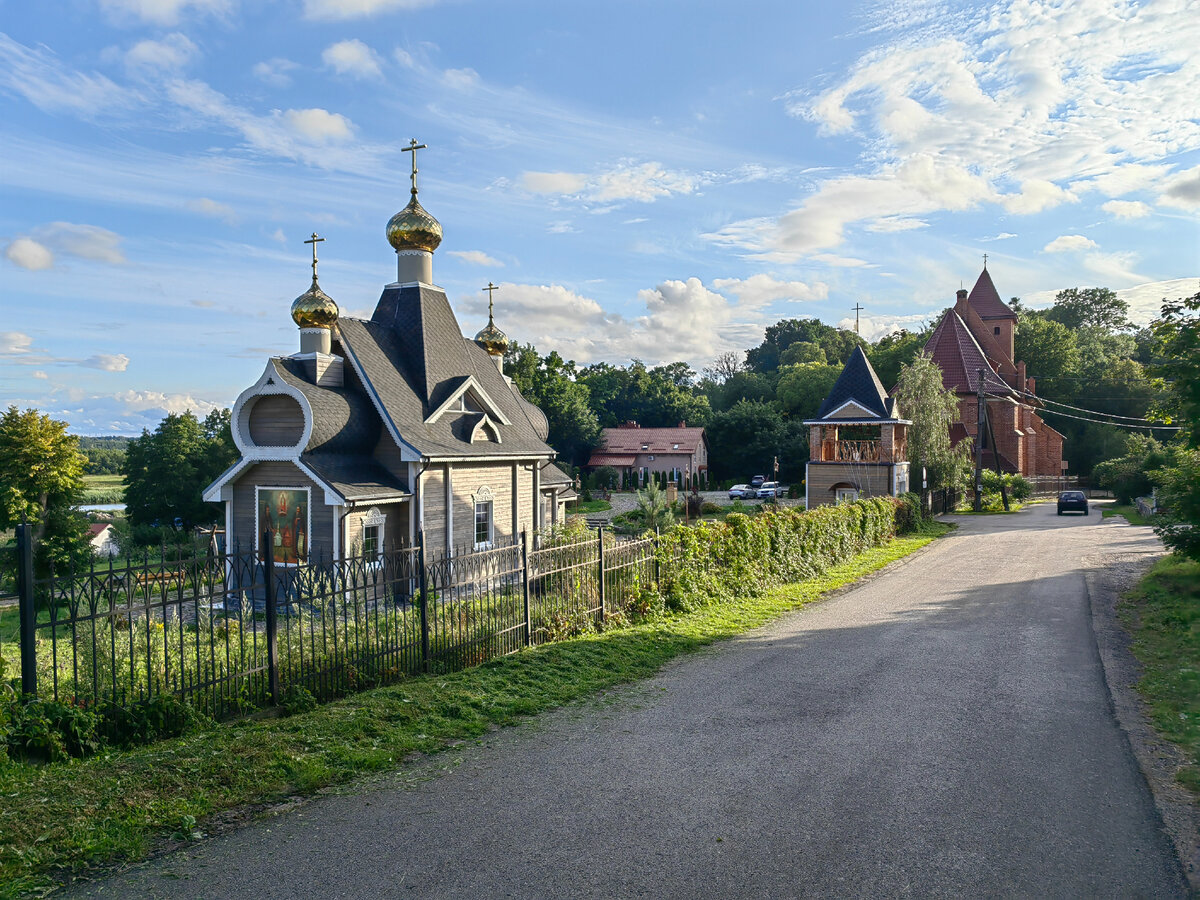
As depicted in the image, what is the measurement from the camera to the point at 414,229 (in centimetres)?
2164

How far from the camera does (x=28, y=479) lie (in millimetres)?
35906

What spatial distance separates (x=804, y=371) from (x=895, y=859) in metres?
69.0

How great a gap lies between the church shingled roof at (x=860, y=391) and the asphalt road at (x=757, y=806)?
25328 millimetres

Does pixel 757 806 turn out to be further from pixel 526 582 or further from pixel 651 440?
pixel 651 440

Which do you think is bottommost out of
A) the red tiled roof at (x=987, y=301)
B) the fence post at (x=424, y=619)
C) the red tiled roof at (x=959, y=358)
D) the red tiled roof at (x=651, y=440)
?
the fence post at (x=424, y=619)

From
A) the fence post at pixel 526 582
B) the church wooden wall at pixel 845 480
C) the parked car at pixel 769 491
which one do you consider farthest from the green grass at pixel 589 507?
the fence post at pixel 526 582

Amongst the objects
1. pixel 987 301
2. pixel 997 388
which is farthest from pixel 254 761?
pixel 987 301

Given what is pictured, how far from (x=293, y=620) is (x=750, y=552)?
976 cm

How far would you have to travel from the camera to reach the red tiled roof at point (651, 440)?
6141 centimetres

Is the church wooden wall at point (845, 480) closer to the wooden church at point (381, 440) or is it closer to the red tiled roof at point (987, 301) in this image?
the wooden church at point (381, 440)

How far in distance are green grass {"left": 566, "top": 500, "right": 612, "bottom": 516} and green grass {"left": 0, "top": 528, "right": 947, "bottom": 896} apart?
120ft

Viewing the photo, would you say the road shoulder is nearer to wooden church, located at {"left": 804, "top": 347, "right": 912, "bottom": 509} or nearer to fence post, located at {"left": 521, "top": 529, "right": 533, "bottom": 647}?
fence post, located at {"left": 521, "top": 529, "right": 533, "bottom": 647}

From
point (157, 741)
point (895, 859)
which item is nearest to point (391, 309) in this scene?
point (157, 741)

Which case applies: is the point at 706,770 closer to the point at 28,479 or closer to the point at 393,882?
the point at 393,882
